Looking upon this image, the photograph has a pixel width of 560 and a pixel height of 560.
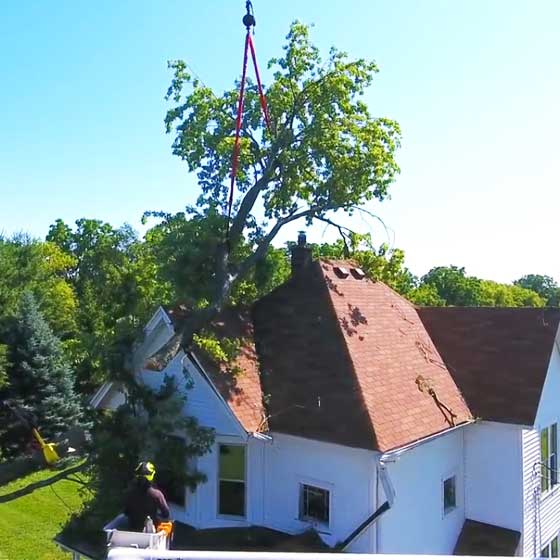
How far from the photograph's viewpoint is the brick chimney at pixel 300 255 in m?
15.2

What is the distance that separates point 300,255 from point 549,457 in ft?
26.5

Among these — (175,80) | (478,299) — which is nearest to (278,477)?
(175,80)

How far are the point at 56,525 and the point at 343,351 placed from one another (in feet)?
51.6

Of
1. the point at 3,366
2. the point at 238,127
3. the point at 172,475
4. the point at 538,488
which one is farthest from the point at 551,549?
the point at 3,366

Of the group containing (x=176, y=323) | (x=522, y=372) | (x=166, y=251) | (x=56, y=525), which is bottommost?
(x=56, y=525)

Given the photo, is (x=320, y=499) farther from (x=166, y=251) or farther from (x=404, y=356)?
(x=166, y=251)

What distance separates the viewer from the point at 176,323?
41.8ft

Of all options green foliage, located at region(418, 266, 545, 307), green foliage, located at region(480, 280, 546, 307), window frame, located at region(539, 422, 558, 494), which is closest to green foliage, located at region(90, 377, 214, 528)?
window frame, located at region(539, 422, 558, 494)

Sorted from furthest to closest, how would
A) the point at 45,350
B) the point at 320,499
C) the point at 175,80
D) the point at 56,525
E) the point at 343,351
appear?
the point at 45,350 < the point at 56,525 < the point at 175,80 < the point at 343,351 < the point at 320,499

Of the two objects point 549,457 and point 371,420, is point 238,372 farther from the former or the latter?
point 549,457

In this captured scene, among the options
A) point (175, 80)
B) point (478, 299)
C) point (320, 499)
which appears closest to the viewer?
point (320, 499)

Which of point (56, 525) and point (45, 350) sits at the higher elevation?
point (45, 350)

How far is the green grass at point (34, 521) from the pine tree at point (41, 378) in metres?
2.71

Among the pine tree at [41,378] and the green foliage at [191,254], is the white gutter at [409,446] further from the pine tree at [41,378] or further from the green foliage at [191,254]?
the pine tree at [41,378]
